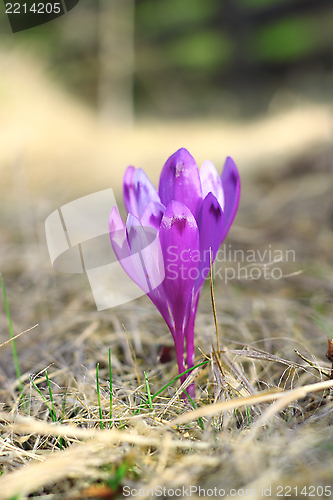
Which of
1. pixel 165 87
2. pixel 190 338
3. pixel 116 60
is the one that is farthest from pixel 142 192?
pixel 165 87

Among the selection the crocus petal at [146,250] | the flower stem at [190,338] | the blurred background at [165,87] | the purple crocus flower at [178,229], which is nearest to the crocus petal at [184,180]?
the purple crocus flower at [178,229]

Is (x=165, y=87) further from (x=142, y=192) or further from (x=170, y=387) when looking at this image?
(x=170, y=387)

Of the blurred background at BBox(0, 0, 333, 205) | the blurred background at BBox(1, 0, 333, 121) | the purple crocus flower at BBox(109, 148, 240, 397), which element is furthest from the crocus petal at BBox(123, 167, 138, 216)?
the blurred background at BBox(1, 0, 333, 121)

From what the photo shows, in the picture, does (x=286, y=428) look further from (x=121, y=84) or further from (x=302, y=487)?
(x=121, y=84)

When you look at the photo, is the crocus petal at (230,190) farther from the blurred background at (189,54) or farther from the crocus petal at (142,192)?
the blurred background at (189,54)

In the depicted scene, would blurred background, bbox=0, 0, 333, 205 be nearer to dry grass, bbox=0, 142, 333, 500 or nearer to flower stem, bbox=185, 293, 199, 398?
dry grass, bbox=0, 142, 333, 500

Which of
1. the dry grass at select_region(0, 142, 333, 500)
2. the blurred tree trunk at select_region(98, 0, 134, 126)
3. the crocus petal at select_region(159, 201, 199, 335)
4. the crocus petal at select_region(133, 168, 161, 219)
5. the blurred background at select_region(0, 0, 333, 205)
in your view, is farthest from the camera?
the blurred tree trunk at select_region(98, 0, 134, 126)
